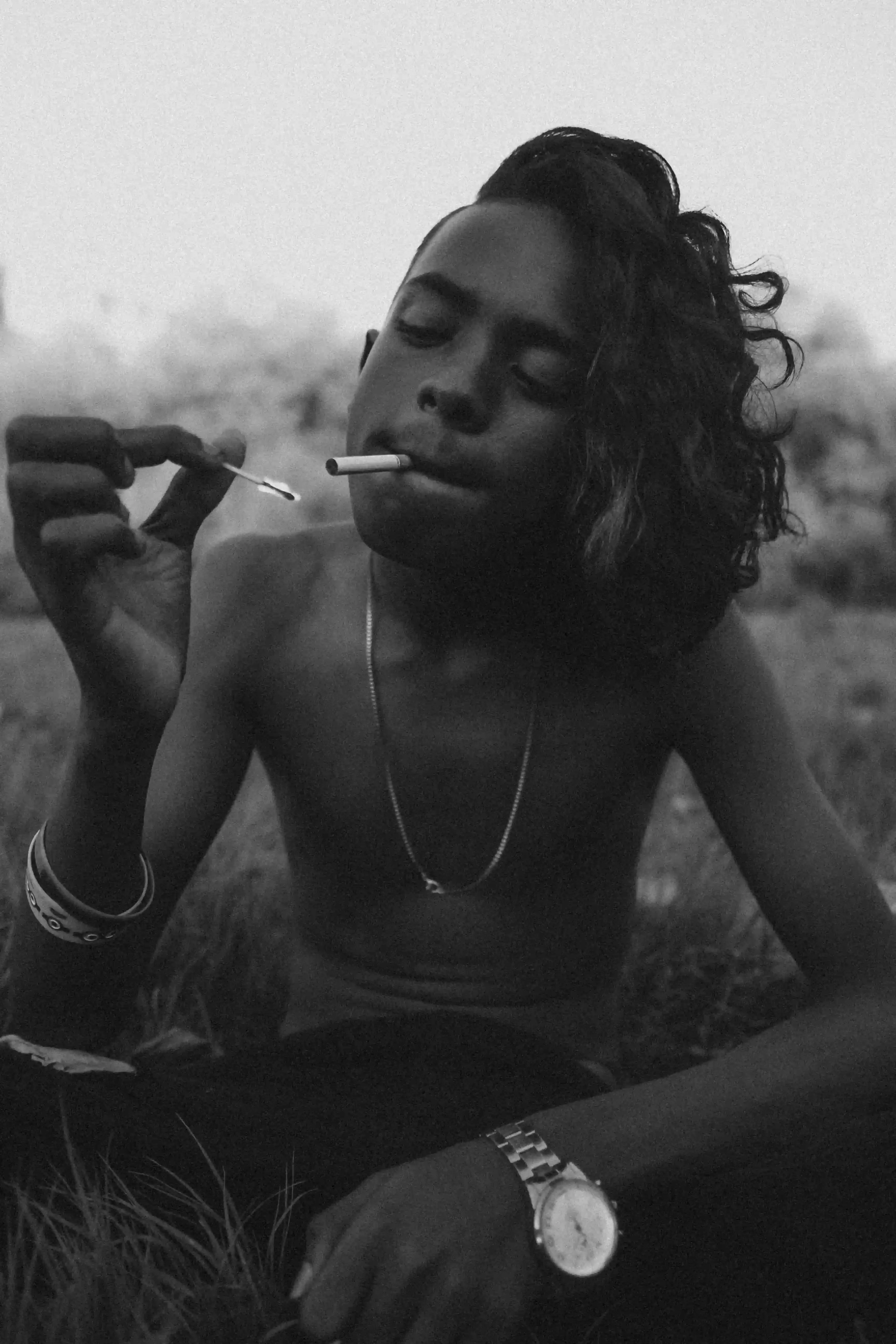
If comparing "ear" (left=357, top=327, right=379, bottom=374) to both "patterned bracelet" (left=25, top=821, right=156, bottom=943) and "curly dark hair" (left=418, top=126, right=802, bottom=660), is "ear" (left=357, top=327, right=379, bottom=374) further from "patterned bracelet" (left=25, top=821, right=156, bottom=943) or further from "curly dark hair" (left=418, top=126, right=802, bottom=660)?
"patterned bracelet" (left=25, top=821, right=156, bottom=943)

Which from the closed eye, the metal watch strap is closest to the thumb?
the closed eye

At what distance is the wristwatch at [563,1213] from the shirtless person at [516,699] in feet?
0.09

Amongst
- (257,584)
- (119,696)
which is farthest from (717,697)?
(119,696)

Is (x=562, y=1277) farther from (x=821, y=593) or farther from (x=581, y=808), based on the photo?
(x=821, y=593)

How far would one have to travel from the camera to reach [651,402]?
194 centimetres

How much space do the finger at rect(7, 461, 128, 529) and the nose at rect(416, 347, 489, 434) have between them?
0.54 meters

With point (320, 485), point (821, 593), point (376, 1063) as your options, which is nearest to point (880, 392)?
point (821, 593)

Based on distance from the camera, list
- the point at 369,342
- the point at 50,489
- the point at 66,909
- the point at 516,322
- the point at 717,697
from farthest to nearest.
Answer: the point at 369,342 → the point at 717,697 → the point at 516,322 → the point at 66,909 → the point at 50,489

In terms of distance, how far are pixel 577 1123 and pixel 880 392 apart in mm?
7301

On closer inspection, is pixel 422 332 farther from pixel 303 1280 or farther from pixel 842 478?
pixel 842 478

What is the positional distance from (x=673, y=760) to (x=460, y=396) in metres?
2.90

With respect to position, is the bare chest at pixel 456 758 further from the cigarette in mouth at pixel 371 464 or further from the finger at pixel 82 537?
the finger at pixel 82 537

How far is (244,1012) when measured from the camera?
263 cm

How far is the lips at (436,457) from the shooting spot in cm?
181
